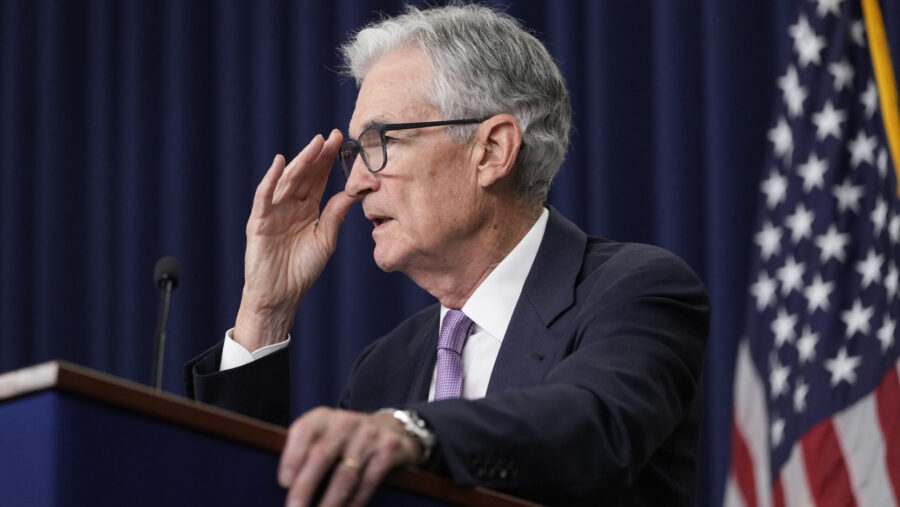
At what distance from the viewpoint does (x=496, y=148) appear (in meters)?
2.15

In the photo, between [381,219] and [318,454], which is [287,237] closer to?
[381,219]

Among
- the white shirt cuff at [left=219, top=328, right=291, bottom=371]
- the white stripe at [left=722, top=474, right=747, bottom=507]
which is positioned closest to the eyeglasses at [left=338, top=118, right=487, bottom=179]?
the white shirt cuff at [left=219, top=328, right=291, bottom=371]

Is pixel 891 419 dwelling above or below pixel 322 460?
below

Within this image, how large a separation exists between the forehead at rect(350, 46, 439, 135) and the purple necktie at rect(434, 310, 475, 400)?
37 cm

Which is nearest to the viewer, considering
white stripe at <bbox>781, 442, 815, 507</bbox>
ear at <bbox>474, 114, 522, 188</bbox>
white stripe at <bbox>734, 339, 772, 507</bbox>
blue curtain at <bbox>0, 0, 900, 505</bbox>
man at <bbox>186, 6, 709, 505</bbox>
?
man at <bbox>186, 6, 709, 505</bbox>

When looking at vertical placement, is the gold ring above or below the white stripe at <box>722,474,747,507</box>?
above

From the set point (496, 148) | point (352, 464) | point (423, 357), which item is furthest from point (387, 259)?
point (352, 464)

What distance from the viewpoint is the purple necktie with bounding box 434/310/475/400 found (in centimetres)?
190

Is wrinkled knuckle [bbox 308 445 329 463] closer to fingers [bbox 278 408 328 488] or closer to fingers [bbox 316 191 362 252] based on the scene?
fingers [bbox 278 408 328 488]

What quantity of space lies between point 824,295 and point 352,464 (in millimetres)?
2112

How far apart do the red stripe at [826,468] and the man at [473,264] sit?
3.27ft

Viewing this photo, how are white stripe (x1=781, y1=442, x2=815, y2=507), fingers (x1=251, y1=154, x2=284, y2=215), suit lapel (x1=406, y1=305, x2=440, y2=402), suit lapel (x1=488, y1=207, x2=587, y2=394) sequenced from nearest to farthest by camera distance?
suit lapel (x1=488, y1=207, x2=587, y2=394) → suit lapel (x1=406, y1=305, x2=440, y2=402) → fingers (x1=251, y1=154, x2=284, y2=215) → white stripe (x1=781, y1=442, x2=815, y2=507)

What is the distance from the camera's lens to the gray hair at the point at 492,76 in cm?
213

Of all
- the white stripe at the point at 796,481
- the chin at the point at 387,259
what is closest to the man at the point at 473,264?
the chin at the point at 387,259
